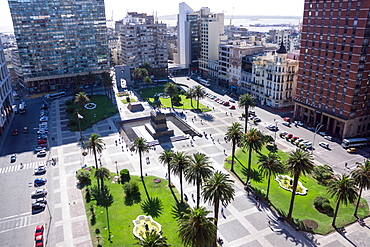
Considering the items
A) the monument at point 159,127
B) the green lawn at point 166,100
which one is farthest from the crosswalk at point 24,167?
the green lawn at point 166,100

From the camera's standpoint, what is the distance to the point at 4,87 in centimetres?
13050

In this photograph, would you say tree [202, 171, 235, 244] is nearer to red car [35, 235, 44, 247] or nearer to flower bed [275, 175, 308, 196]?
flower bed [275, 175, 308, 196]

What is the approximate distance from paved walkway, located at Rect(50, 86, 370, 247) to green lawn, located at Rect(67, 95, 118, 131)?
1182 cm

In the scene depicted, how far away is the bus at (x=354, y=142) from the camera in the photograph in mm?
97812

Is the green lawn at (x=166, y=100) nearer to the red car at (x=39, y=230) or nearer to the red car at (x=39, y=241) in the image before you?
the red car at (x=39, y=230)

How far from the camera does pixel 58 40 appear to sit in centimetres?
17838

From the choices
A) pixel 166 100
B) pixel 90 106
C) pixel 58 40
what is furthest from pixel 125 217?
pixel 58 40

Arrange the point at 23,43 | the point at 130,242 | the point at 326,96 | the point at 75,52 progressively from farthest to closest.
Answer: the point at 75,52, the point at 23,43, the point at 326,96, the point at 130,242

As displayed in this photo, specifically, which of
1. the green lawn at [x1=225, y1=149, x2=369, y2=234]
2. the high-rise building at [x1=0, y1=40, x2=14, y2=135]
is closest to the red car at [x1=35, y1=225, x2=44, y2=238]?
the green lawn at [x1=225, y1=149, x2=369, y2=234]

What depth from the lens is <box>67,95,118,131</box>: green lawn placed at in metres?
125

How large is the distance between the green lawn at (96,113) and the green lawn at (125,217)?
170ft

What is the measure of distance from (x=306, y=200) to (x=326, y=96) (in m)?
53.4

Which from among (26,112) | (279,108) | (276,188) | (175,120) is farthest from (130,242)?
(26,112)

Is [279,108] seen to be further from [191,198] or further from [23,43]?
[23,43]
